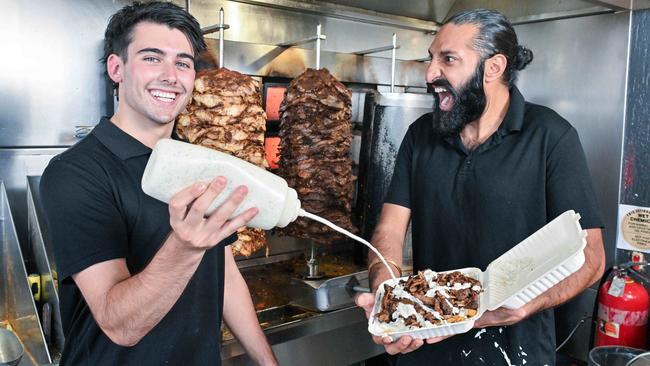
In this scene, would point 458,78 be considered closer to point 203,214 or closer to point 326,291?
point 326,291

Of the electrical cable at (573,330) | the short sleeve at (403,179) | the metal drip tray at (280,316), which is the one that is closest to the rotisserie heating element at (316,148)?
the metal drip tray at (280,316)

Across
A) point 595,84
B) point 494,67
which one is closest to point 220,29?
point 494,67

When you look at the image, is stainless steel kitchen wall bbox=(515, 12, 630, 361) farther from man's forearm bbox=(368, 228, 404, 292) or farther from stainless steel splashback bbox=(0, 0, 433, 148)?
stainless steel splashback bbox=(0, 0, 433, 148)

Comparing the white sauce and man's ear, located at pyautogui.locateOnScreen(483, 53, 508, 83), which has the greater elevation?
man's ear, located at pyautogui.locateOnScreen(483, 53, 508, 83)

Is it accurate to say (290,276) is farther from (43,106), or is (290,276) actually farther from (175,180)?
(175,180)

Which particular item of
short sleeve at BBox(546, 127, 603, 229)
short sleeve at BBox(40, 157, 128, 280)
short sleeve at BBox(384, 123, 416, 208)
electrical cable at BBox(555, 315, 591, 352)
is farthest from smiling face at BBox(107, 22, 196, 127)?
electrical cable at BBox(555, 315, 591, 352)

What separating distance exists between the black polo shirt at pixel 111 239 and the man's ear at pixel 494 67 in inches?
47.9

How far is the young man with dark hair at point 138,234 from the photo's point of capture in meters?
1.33

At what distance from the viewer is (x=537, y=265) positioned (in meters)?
1.47

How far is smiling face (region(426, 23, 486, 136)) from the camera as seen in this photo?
2.13 m

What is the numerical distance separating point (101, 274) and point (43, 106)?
1416 millimetres

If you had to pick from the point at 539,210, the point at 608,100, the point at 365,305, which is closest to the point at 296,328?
the point at 365,305

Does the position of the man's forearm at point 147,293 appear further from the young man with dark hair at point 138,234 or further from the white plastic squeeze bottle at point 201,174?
the white plastic squeeze bottle at point 201,174

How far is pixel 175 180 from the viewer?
47.0 inches
